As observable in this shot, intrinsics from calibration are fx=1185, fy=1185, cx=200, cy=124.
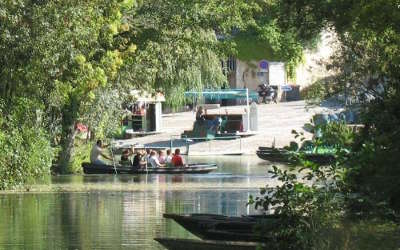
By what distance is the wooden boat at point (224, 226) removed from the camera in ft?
55.2

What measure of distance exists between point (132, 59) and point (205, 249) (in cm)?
2371

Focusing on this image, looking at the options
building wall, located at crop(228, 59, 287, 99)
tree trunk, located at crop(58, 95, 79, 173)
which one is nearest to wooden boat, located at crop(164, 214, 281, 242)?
tree trunk, located at crop(58, 95, 79, 173)

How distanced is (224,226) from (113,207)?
1102 centimetres

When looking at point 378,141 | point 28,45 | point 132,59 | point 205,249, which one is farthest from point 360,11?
point 132,59

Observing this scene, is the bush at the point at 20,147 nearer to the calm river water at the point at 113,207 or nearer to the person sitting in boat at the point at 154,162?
the calm river water at the point at 113,207

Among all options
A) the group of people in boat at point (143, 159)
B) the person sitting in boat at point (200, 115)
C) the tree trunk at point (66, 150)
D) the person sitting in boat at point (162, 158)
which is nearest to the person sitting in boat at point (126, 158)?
the group of people in boat at point (143, 159)

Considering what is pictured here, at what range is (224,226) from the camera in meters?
17.5

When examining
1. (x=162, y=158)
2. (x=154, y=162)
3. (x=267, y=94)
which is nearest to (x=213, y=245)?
(x=154, y=162)

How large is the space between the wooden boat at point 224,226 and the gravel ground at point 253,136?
38.9m

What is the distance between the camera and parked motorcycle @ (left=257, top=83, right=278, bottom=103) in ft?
269

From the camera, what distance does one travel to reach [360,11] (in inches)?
→ 598

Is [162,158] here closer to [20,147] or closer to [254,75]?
[20,147]

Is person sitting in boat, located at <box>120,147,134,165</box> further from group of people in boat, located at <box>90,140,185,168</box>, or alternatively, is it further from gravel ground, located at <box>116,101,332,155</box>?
gravel ground, located at <box>116,101,332,155</box>

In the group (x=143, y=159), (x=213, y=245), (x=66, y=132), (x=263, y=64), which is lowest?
(x=213, y=245)
